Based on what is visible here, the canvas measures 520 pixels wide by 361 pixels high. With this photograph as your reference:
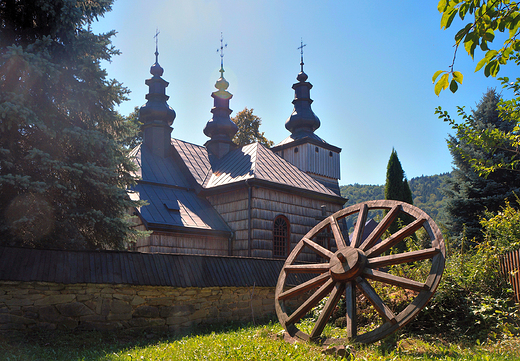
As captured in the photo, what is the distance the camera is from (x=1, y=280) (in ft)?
20.5

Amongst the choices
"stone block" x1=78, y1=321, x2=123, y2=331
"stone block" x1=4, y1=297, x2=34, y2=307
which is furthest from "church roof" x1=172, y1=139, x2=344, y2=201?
"stone block" x1=4, y1=297, x2=34, y2=307

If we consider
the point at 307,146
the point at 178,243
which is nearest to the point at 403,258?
the point at 178,243

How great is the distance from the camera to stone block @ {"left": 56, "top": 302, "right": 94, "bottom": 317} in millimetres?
6776

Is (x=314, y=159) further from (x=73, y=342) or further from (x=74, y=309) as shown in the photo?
(x=73, y=342)

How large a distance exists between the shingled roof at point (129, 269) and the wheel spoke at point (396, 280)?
362 centimetres

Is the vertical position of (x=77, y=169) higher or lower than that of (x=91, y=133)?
lower

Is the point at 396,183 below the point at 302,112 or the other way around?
below

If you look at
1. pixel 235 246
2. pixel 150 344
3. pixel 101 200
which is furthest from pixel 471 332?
pixel 235 246

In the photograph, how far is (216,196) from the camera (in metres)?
17.1

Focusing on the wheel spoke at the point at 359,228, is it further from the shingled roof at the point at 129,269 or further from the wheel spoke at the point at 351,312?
the shingled roof at the point at 129,269

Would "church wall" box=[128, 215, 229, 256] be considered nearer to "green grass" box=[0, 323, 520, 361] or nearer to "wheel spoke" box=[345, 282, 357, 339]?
"green grass" box=[0, 323, 520, 361]

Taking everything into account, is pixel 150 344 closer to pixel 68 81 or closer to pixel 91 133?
pixel 91 133

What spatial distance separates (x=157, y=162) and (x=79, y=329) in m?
12.0

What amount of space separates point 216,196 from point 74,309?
10.4 m
